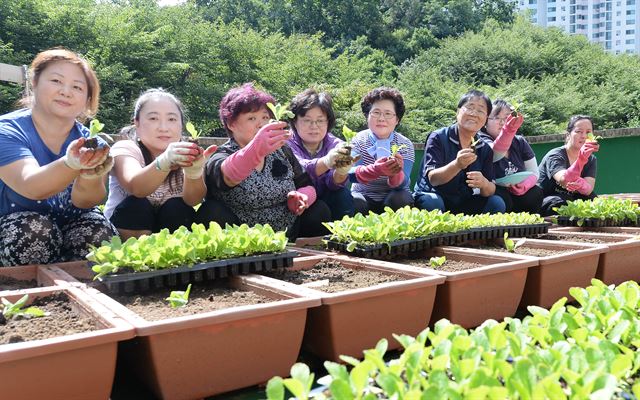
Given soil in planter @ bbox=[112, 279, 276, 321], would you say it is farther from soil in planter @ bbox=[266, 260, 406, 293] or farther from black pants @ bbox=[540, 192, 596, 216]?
black pants @ bbox=[540, 192, 596, 216]

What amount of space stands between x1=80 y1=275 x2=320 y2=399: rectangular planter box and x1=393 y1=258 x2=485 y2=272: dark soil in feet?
2.48

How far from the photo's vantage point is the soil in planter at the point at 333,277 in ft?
5.39

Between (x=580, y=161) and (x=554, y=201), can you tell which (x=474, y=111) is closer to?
(x=580, y=161)

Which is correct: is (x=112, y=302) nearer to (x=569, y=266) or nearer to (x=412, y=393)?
(x=412, y=393)

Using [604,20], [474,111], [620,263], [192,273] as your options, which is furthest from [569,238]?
[604,20]

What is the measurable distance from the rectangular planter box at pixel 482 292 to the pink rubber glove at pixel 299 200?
0.97m

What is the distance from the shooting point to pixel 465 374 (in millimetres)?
770

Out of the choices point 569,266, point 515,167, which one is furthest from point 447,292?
point 515,167

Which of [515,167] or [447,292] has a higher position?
[515,167]

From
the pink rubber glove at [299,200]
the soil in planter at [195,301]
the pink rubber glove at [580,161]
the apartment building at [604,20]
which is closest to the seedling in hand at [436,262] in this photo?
the soil in planter at [195,301]

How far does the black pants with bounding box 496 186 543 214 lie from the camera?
380 centimetres

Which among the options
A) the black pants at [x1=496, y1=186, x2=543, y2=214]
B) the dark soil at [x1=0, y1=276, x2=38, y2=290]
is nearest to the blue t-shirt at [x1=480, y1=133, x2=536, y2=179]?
the black pants at [x1=496, y1=186, x2=543, y2=214]

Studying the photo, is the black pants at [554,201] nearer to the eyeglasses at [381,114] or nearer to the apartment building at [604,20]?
the eyeglasses at [381,114]

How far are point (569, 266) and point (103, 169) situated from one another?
180 centimetres
